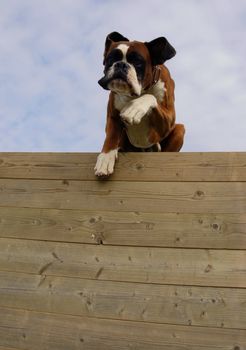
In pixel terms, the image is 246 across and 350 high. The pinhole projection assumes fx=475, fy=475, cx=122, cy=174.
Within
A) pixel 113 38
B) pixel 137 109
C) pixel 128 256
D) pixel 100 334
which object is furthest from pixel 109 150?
pixel 100 334

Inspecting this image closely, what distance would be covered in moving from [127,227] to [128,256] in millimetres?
148

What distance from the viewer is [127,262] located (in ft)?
7.22

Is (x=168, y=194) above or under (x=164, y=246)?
above

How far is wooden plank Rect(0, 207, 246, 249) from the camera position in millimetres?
2154

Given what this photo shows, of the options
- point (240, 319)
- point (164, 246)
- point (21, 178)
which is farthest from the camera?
point (21, 178)

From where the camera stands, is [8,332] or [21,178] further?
[21,178]

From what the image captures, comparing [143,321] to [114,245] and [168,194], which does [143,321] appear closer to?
[114,245]

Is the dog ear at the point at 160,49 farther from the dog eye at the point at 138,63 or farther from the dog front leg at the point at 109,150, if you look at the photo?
the dog front leg at the point at 109,150

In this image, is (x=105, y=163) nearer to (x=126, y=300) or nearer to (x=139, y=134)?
(x=139, y=134)

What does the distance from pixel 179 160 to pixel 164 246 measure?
46 centimetres

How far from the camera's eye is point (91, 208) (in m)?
2.41

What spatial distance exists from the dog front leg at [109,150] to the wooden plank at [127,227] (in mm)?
226

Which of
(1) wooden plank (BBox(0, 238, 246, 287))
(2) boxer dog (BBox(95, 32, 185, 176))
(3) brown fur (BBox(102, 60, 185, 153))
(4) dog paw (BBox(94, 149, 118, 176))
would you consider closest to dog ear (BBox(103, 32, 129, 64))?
(2) boxer dog (BBox(95, 32, 185, 176))

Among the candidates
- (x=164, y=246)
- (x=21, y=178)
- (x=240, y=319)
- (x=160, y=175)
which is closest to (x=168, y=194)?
(x=160, y=175)
